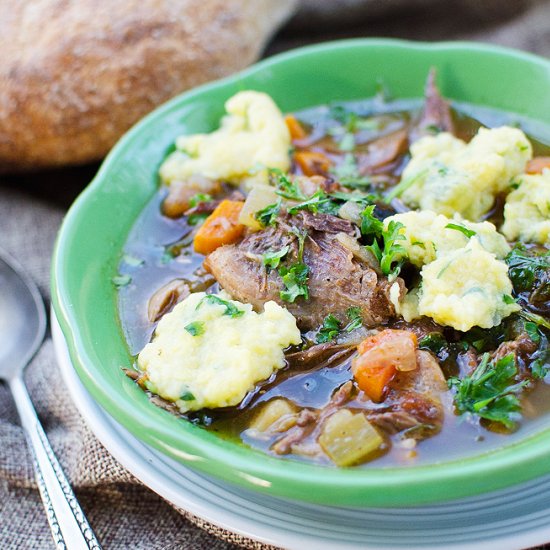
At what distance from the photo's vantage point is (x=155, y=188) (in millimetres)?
4906

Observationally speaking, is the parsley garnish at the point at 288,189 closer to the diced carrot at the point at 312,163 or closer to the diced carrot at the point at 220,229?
the diced carrot at the point at 220,229

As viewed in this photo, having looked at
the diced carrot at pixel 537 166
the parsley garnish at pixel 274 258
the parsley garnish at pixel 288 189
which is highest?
the diced carrot at pixel 537 166

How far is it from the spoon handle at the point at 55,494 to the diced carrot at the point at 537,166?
316 centimetres

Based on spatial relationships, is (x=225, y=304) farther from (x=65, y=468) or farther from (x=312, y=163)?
(x=312, y=163)

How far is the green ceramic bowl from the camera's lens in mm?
2824

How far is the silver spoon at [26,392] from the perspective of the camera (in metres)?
3.48

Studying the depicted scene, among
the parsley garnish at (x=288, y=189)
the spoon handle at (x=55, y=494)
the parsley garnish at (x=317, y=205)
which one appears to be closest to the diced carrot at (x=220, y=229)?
the parsley garnish at (x=288, y=189)

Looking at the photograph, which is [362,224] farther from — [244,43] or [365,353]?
[244,43]

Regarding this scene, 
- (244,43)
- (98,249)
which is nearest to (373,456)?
(98,249)

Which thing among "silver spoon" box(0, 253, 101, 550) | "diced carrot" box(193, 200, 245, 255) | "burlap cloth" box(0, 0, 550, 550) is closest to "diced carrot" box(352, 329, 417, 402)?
"burlap cloth" box(0, 0, 550, 550)

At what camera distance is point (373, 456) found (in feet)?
10.2

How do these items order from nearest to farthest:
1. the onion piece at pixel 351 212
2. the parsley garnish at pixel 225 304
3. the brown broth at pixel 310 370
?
the brown broth at pixel 310 370 < the parsley garnish at pixel 225 304 < the onion piece at pixel 351 212

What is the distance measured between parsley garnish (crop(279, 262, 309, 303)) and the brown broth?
0.39 m

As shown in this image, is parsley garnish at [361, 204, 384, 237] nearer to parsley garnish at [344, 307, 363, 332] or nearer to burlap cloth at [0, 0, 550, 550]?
parsley garnish at [344, 307, 363, 332]
